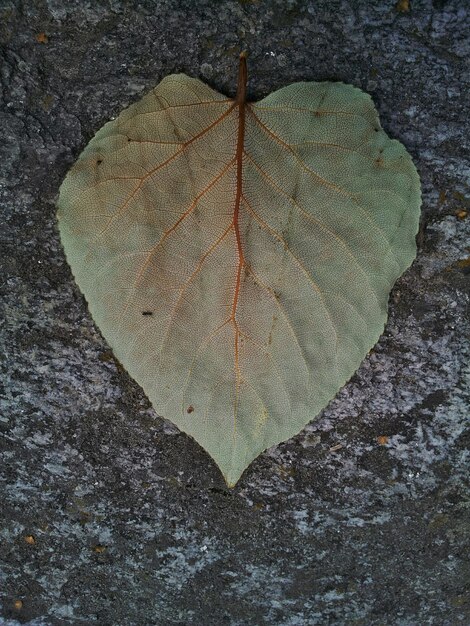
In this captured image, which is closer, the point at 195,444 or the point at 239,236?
the point at 239,236

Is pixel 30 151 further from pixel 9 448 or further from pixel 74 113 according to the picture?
pixel 9 448

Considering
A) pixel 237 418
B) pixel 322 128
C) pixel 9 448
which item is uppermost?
pixel 322 128

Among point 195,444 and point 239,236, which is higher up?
point 239,236

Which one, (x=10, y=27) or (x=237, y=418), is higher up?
(x=10, y=27)

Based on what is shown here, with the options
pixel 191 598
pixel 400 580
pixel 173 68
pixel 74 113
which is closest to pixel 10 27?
pixel 74 113
